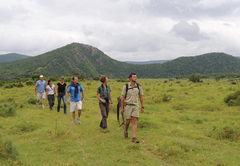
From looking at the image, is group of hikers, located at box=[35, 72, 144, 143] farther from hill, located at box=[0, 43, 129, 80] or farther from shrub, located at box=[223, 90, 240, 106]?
hill, located at box=[0, 43, 129, 80]

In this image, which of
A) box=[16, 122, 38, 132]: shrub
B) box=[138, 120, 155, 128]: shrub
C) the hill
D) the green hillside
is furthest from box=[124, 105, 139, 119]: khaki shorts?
the green hillside

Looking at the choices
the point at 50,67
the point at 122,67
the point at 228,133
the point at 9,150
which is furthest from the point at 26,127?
the point at 122,67

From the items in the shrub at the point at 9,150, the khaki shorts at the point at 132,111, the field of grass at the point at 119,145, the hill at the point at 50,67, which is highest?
the hill at the point at 50,67

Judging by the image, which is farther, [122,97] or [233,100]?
[233,100]

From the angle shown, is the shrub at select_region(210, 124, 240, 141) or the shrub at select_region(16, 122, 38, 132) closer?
the shrub at select_region(210, 124, 240, 141)

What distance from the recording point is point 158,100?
17.1 m

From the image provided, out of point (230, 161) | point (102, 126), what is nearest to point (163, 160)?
point (230, 161)

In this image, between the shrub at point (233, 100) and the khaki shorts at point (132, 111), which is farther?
the shrub at point (233, 100)

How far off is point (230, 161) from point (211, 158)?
19.9 inches

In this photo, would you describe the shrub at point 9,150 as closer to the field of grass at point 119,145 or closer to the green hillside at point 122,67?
the field of grass at point 119,145

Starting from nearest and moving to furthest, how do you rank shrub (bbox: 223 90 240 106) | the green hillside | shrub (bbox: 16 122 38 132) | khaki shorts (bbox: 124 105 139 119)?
khaki shorts (bbox: 124 105 139 119)
shrub (bbox: 16 122 38 132)
shrub (bbox: 223 90 240 106)
the green hillside

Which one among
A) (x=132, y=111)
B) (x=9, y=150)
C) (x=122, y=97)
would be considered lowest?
(x=9, y=150)

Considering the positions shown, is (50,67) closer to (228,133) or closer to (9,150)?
(9,150)

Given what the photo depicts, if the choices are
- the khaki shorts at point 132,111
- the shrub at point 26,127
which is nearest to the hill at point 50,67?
the shrub at point 26,127
